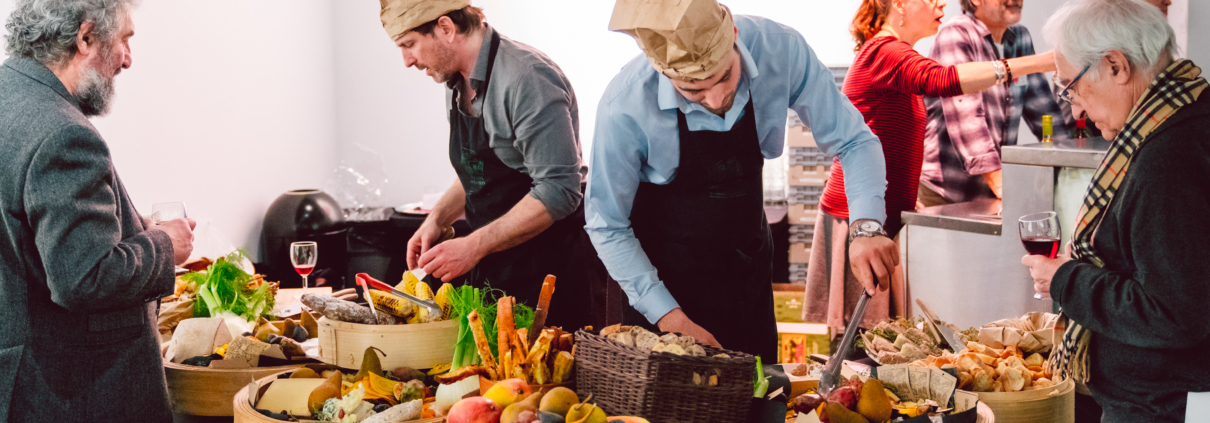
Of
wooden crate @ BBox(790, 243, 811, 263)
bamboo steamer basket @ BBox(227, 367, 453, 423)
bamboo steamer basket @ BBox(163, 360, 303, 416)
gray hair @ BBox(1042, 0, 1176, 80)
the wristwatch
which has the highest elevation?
gray hair @ BBox(1042, 0, 1176, 80)

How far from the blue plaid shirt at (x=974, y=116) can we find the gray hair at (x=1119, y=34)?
1.97m

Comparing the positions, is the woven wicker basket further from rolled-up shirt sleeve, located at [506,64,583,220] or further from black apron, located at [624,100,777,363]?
rolled-up shirt sleeve, located at [506,64,583,220]

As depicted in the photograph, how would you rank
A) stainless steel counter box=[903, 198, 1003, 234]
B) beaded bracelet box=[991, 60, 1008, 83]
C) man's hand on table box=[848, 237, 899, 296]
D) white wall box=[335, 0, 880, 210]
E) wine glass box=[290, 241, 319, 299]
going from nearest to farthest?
man's hand on table box=[848, 237, 899, 296] < wine glass box=[290, 241, 319, 299] < stainless steel counter box=[903, 198, 1003, 234] < beaded bracelet box=[991, 60, 1008, 83] < white wall box=[335, 0, 880, 210]

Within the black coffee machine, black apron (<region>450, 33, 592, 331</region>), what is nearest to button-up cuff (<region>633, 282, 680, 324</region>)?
black apron (<region>450, 33, 592, 331</region>)

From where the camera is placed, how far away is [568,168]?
7.16ft

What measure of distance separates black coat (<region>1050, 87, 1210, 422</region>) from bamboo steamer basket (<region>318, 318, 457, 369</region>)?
1.20 m

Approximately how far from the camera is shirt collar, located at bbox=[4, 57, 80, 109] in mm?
1510

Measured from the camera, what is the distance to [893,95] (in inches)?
122

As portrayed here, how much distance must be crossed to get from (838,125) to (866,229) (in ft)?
0.91

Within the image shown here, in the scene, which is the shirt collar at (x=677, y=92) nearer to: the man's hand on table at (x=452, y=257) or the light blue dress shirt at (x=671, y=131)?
the light blue dress shirt at (x=671, y=131)

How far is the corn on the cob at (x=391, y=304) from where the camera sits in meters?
1.75

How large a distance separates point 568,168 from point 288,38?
3.34m

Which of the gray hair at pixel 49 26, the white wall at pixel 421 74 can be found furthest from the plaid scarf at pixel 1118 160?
the white wall at pixel 421 74

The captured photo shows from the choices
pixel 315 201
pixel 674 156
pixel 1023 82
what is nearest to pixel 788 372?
pixel 674 156
